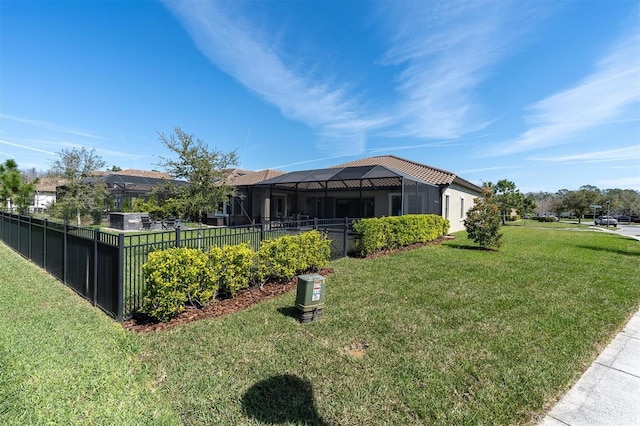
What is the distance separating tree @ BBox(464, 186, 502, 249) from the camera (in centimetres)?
1120

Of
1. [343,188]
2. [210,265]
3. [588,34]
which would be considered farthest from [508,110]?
[210,265]

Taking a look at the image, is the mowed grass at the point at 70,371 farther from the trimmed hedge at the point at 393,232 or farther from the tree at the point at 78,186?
the tree at the point at 78,186

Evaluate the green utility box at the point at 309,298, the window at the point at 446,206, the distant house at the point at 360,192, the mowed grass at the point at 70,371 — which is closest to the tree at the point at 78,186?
the distant house at the point at 360,192

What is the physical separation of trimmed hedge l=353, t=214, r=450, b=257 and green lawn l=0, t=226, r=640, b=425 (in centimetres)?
373

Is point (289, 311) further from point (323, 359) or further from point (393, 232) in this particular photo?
point (393, 232)

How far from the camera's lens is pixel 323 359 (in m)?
3.32

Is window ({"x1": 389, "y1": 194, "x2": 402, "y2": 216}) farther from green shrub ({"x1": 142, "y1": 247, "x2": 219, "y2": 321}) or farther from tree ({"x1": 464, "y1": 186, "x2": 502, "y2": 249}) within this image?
green shrub ({"x1": 142, "y1": 247, "x2": 219, "y2": 321})

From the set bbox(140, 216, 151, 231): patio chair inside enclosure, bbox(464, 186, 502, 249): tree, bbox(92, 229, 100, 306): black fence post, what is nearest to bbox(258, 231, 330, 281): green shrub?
bbox(92, 229, 100, 306): black fence post

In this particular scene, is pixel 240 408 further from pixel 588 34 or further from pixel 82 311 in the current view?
pixel 588 34

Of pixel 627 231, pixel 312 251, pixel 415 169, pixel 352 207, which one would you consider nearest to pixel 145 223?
pixel 352 207

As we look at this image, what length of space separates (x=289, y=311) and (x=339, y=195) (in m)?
16.0

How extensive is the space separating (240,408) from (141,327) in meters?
2.59

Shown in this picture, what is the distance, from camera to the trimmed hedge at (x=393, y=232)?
9641mm

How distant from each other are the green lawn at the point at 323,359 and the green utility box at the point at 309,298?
17cm
